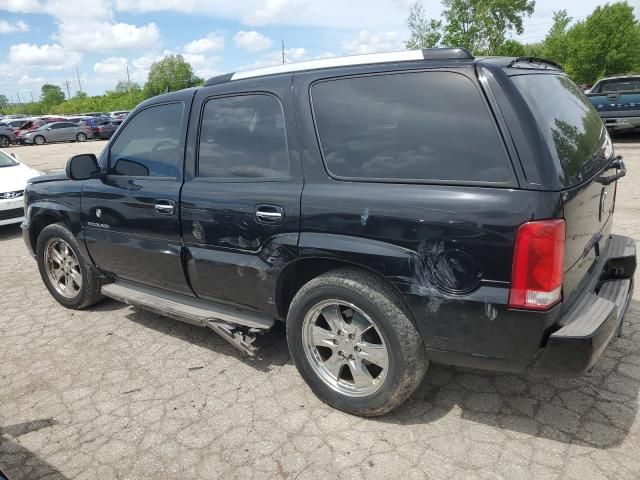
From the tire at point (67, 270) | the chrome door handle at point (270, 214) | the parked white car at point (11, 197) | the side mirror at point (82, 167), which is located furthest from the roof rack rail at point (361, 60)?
the parked white car at point (11, 197)

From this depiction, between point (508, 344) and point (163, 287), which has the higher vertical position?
point (508, 344)

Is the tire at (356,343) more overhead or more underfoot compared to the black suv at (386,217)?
more underfoot

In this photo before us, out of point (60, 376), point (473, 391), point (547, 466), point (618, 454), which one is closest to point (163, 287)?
point (60, 376)

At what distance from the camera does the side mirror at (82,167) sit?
385 centimetres

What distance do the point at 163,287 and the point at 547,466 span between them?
108 inches

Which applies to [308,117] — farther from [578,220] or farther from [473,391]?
[473,391]

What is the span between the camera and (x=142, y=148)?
3.70m

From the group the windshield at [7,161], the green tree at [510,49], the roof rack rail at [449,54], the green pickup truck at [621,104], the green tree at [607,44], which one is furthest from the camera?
the green tree at [510,49]

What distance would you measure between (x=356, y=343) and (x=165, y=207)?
1.62 meters

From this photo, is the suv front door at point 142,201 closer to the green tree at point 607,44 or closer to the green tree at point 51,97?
the green tree at point 607,44

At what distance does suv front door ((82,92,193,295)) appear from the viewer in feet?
11.2

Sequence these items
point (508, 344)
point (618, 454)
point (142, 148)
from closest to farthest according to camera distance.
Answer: point (508, 344)
point (618, 454)
point (142, 148)

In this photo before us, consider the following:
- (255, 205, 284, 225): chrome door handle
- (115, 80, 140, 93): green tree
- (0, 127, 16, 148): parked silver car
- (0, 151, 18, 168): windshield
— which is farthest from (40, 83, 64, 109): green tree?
(255, 205, 284, 225): chrome door handle

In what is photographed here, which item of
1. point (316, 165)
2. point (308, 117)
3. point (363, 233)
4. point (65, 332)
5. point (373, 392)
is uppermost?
point (308, 117)
